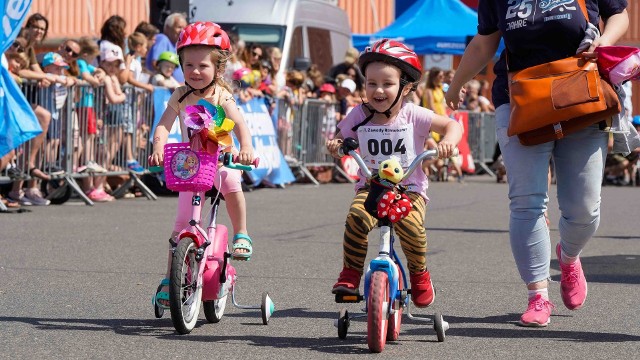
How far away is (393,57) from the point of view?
6000mm

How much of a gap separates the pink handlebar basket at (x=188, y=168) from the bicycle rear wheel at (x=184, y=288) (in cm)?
25

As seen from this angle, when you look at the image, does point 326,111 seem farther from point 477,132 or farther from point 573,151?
point 573,151

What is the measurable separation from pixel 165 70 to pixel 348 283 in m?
9.96

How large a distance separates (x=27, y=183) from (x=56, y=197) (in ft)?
1.12

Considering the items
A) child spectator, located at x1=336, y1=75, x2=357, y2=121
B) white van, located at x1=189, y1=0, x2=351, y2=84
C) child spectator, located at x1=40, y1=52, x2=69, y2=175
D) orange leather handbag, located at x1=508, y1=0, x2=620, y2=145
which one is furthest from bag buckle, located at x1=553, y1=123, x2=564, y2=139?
white van, located at x1=189, y1=0, x2=351, y2=84

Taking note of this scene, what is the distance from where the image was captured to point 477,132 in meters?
25.8

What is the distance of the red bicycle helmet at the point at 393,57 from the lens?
6.01 m

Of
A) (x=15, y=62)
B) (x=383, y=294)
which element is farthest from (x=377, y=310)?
(x=15, y=62)

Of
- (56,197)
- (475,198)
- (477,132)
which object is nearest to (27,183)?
(56,197)

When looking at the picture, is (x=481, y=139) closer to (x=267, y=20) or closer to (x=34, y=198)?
(x=267, y=20)

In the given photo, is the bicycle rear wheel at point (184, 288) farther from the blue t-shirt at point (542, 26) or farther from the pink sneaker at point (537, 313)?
the blue t-shirt at point (542, 26)

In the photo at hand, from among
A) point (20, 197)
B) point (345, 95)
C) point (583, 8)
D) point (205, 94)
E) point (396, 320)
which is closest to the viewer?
point (396, 320)

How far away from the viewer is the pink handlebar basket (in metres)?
6.18

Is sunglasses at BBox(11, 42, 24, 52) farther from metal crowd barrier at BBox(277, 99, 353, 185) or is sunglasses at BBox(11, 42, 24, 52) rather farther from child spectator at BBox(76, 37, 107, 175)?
metal crowd barrier at BBox(277, 99, 353, 185)
